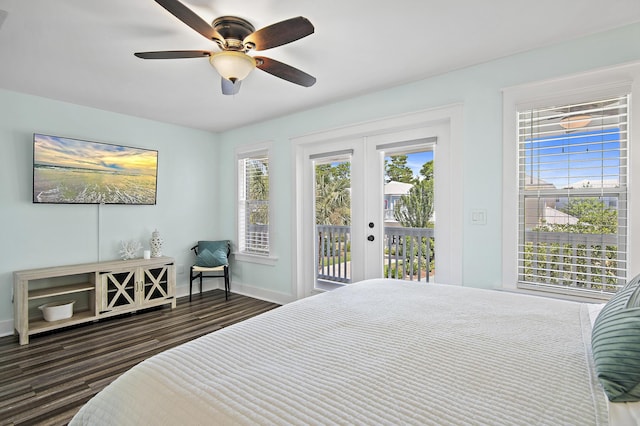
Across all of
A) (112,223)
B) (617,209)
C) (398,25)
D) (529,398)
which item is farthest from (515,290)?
(112,223)

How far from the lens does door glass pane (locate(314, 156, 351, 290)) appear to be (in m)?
3.65

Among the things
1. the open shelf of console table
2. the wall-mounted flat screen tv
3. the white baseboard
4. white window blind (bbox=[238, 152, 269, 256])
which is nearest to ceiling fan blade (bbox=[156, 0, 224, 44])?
white window blind (bbox=[238, 152, 269, 256])

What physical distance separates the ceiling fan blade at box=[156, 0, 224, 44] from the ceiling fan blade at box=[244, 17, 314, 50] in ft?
0.68

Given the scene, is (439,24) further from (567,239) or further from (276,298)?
(276,298)

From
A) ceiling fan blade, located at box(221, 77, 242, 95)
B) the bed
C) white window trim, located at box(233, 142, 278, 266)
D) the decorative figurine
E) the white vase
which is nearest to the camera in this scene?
the bed

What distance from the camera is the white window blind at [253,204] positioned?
4.40m

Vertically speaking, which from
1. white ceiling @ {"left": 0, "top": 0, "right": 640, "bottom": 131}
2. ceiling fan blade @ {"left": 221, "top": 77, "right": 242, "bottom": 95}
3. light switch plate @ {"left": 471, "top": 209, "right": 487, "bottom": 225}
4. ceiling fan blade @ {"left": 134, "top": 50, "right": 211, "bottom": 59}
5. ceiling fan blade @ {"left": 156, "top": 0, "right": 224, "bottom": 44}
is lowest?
light switch plate @ {"left": 471, "top": 209, "right": 487, "bottom": 225}

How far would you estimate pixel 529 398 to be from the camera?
0.79 meters

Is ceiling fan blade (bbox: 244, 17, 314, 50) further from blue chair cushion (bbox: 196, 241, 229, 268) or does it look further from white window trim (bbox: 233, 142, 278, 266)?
blue chair cushion (bbox: 196, 241, 229, 268)

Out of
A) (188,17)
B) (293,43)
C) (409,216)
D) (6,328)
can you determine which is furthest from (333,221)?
(6,328)

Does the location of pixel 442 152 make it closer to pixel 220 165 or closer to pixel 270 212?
pixel 270 212

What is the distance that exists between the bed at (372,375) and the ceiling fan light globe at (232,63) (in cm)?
157

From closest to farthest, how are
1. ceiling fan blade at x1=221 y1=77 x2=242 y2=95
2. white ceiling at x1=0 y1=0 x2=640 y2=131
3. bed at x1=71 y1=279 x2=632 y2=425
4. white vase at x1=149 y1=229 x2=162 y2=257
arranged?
1. bed at x1=71 y1=279 x2=632 y2=425
2. white ceiling at x1=0 y1=0 x2=640 y2=131
3. ceiling fan blade at x1=221 y1=77 x2=242 y2=95
4. white vase at x1=149 y1=229 x2=162 y2=257

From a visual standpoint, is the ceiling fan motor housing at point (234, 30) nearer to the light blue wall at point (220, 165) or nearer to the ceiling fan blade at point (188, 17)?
the ceiling fan blade at point (188, 17)
